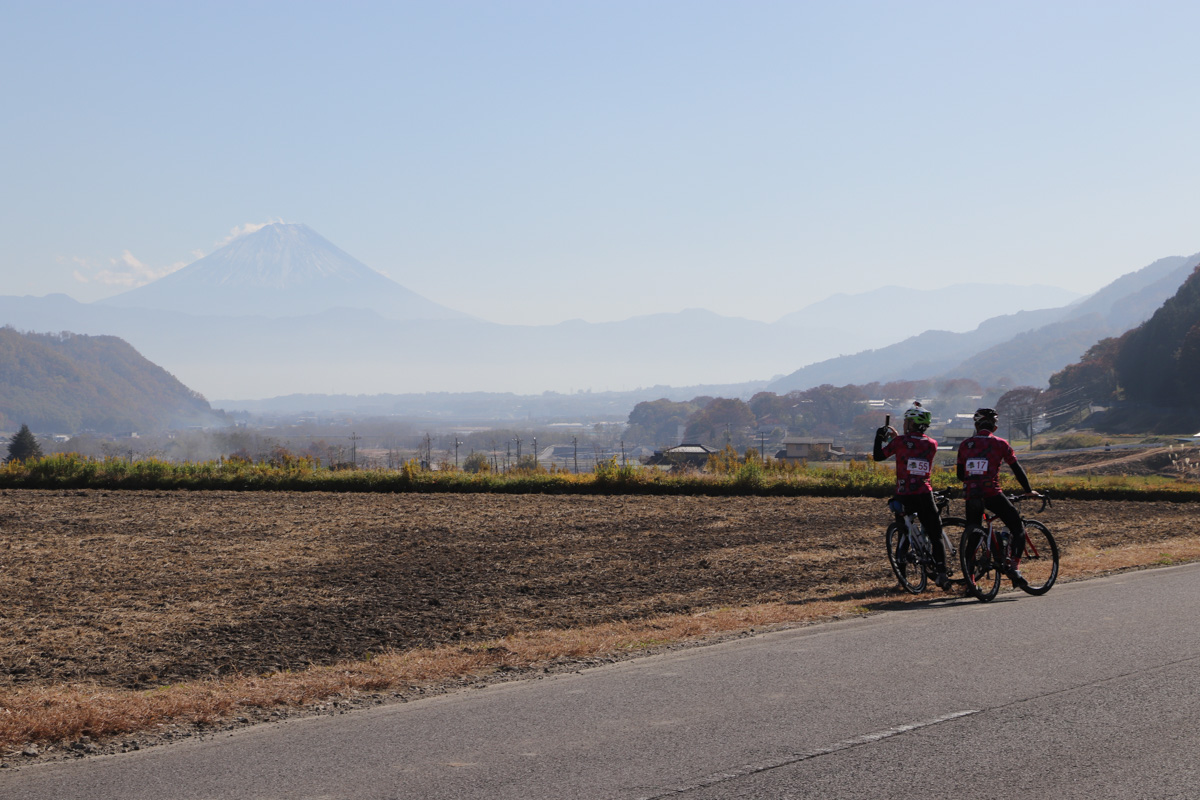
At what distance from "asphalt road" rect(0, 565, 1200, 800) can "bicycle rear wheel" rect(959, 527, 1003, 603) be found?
2.32 meters

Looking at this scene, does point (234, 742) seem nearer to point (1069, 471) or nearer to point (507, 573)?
point (507, 573)

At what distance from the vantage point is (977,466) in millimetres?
10586

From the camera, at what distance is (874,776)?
4.94 m

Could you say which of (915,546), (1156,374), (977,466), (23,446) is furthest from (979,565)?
(1156,374)

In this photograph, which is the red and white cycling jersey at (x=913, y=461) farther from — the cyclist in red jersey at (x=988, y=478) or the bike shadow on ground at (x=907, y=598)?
the bike shadow on ground at (x=907, y=598)

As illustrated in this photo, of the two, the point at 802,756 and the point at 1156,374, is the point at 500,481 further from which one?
the point at 1156,374

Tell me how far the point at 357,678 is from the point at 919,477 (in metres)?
6.85

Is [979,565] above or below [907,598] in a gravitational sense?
above

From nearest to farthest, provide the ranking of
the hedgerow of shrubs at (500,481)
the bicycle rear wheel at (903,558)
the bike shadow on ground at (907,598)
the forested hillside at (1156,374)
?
Result: the bike shadow on ground at (907,598)
the bicycle rear wheel at (903,558)
the hedgerow of shrubs at (500,481)
the forested hillside at (1156,374)

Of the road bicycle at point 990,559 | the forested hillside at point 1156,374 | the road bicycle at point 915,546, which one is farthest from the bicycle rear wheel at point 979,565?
the forested hillside at point 1156,374

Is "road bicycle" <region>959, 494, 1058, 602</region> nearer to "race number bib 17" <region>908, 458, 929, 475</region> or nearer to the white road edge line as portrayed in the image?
"race number bib 17" <region>908, 458, 929, 475</region>

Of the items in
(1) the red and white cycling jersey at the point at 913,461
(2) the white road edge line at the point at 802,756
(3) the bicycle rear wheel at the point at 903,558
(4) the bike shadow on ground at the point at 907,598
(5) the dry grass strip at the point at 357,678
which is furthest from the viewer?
(3) the bicycle rear wheel at the point at 903,558

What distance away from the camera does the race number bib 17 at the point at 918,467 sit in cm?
1096

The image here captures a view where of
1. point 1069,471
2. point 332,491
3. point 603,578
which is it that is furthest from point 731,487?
point 1069,471
